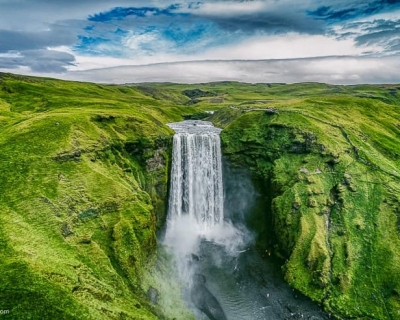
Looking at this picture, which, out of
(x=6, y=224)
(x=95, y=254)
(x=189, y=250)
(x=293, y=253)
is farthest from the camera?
(x=189, y=250)

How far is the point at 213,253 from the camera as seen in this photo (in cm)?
4572

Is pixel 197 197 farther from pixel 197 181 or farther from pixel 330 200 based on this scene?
pixel 330 200

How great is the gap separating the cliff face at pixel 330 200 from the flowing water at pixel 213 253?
9.73 feet

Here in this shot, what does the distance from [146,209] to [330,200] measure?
2804 cm

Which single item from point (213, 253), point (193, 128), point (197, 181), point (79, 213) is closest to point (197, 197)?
point (197, 181)

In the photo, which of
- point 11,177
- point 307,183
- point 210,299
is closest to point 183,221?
point 210,299

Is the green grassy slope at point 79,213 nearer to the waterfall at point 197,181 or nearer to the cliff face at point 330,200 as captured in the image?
the waterfall at point 197,181

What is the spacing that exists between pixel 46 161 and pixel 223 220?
97.5 ft

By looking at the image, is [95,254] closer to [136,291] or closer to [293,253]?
[136,291]

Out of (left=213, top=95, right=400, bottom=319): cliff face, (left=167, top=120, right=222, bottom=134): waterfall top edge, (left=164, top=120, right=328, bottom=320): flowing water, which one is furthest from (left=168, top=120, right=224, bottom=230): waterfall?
(left=167, top=120, right=222, bottom=134): waterfall top edge

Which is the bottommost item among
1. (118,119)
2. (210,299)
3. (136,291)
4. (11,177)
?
(210,299)

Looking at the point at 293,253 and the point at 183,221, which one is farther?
the point at 183,221

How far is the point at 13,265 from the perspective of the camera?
925 inches

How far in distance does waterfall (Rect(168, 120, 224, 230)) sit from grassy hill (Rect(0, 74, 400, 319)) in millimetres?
2121
